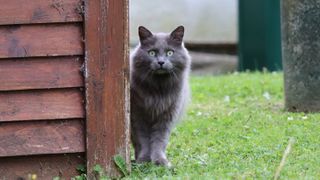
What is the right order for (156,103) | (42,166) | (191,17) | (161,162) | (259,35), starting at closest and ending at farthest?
1. (42,166)
2. (161,162)
3. (156,103)
4. (259,35)
5. (191,17)

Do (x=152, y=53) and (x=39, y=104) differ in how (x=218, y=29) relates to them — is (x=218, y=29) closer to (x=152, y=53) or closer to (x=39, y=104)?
(x=152, y=53)

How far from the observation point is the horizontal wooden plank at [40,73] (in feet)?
16.9

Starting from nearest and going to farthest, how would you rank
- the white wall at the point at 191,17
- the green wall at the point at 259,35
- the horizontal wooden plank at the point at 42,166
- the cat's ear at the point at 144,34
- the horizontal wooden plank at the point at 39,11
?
the horizontal wooden plank at the point at 39,11, the horizontal wooden plank at the point at 42,166, the cat's ear at the point at 144,34, the green wall at the point at 259,35, the white wall at the point at 191,17

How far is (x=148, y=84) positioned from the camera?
605cm

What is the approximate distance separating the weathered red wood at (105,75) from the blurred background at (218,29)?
8242mm

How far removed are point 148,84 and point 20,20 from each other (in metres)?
1.28

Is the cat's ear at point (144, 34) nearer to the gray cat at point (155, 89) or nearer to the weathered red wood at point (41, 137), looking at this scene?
the gray cat at point (155, 89)

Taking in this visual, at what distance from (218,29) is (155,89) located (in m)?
8.30

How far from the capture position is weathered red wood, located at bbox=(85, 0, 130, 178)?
5.20 metres

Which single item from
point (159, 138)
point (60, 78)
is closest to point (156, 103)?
point (159, 138)

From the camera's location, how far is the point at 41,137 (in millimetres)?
5223

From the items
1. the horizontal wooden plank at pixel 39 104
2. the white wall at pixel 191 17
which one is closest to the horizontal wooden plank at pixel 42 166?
the horizontal wooden plank at pixel 39 104

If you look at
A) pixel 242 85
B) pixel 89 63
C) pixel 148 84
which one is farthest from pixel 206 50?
pixel 89 63

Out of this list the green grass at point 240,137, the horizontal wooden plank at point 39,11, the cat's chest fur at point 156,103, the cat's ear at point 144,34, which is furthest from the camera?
the cat's ear at point 144,34
